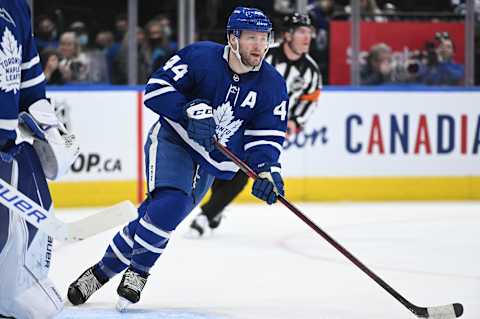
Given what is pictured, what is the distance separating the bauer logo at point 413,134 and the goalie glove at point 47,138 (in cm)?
476

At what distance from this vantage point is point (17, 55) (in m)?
2.95

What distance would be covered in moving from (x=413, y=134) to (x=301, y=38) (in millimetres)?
1896

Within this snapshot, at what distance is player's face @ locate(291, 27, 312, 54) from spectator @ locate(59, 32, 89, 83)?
192cm

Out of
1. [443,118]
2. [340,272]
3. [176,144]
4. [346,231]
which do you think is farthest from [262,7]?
[176,144]

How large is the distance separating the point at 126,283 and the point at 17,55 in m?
1.18

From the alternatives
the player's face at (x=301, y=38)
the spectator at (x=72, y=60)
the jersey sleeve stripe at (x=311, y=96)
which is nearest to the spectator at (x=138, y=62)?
the spectator at (x=72, y=60)

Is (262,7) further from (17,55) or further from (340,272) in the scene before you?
(17,55)

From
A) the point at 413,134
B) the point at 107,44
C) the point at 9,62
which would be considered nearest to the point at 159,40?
the point at 107,44

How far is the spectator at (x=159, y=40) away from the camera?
310 inches

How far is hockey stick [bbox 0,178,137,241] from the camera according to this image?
2.87 metres

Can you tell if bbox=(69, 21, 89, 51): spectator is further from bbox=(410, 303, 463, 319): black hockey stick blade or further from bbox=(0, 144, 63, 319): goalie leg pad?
bbox=(0, 144, 63, 319): goalie leg pad

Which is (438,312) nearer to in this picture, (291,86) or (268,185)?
(268,185)

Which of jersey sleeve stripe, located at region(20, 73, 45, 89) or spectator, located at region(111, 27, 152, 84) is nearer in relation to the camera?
jersey sleeve stripe, located at region(20, 73, 45, 89)

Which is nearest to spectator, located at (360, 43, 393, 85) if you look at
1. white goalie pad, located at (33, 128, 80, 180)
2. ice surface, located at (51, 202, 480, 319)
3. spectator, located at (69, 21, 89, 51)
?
ice surface, located at (51, 202, 480, 319)
